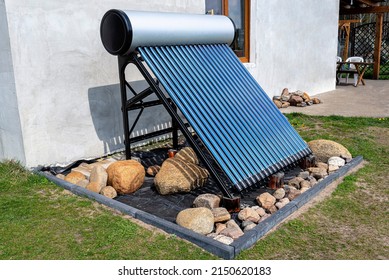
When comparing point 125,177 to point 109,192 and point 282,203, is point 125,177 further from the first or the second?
point 282,203

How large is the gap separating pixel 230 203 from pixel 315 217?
0.79m

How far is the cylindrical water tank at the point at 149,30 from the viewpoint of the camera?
4289mm

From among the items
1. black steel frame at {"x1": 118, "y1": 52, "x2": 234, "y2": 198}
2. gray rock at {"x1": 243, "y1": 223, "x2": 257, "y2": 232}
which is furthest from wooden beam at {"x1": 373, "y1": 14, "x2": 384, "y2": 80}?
gray rock at {"x1": 243, "y1": 223, "x2": 257, "y2": 232}

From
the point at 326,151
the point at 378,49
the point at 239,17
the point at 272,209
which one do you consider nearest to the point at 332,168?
the point at 326,151

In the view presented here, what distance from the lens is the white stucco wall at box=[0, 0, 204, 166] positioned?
4.85 metres

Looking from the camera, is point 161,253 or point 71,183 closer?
point 161,253

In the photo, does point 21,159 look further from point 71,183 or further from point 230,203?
point 230,203

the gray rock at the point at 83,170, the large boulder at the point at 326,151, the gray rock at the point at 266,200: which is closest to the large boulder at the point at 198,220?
the gray rock at the point at 266,200

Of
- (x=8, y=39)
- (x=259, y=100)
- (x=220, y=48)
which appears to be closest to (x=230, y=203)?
(x=259, y=100)

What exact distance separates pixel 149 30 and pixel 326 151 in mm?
2690

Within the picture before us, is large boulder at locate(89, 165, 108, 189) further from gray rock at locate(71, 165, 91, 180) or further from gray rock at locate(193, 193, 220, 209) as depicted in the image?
gray rock at locate(193, 193, 220, 209)

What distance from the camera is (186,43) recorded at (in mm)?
4910

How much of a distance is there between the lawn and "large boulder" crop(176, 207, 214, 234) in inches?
7.3

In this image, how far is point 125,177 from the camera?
4359mm
